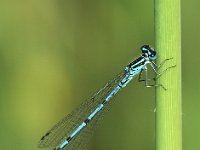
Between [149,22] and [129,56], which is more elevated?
[149,22]

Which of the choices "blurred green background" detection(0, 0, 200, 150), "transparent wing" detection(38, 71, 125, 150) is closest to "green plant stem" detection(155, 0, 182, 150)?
"blurred green background" detection(0, 0, 200, 150)

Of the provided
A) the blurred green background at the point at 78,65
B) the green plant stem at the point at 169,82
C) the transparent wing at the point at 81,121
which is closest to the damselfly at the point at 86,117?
the transparent wing at the point at 81,121

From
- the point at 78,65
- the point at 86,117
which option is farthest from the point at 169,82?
the point at 78,65

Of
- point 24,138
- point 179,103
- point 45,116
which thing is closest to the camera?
point 179,103

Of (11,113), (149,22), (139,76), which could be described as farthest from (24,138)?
(149,22)

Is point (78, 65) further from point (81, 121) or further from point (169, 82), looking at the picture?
point (169, 82)

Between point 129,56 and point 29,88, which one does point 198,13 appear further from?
point 29,88
